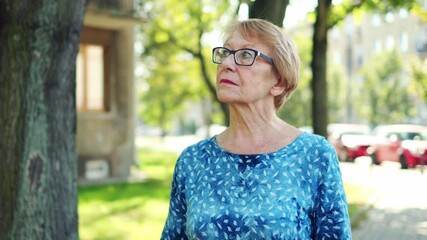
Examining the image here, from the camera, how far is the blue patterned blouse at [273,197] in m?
2.46

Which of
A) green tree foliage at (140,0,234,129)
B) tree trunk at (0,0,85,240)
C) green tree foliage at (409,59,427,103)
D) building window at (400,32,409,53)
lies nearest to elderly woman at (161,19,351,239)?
tree trunk at (0,0,85,240)

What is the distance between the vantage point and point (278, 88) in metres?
2.67

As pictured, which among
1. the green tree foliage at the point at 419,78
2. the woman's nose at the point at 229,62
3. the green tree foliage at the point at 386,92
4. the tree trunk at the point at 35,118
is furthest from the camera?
the green tree foliage at the point at 386,92

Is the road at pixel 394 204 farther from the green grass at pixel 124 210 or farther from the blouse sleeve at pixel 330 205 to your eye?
the blouse sleeve at pixel 330 205

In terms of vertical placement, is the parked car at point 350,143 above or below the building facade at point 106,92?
below

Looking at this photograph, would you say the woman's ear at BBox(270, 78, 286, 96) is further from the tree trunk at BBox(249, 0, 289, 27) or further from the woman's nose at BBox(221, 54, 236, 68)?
the tree trunk at BBox(249, 0, 289, 27)

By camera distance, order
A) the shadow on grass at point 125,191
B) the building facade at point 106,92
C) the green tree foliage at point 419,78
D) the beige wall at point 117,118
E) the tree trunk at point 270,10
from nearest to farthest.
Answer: the tree trunk at point 270,10 → the shadow on grass at point 125,191 → the building facade at point 106,92 → the beige wall at point 117,118 → the green tree foliage at point 419,78

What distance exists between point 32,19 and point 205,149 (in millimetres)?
3483

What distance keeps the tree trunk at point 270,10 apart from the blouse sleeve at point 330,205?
2354mm

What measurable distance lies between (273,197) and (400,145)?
24.2m

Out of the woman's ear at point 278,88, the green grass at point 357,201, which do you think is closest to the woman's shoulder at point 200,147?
the woman's ear at point 278,88

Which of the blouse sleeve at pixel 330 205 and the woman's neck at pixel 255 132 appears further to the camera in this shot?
the woman's neck at pixel 255 132

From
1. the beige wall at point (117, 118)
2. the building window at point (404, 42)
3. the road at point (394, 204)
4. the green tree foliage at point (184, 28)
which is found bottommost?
the road at point (394, 204)

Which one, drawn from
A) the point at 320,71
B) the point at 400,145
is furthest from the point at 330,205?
the point at 400,145
